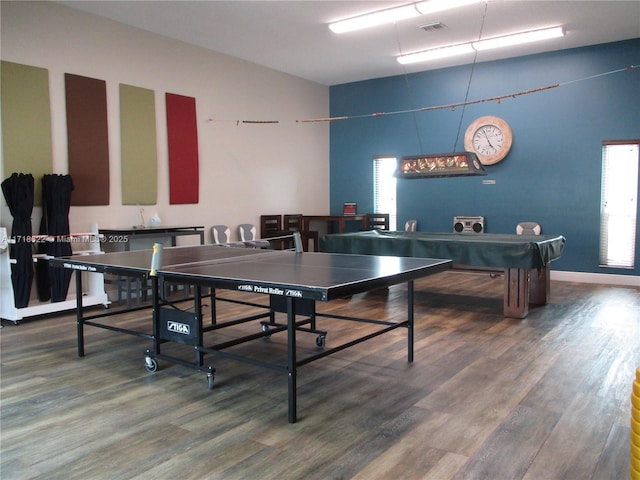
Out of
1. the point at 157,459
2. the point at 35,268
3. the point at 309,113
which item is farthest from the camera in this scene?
the point at 309,113

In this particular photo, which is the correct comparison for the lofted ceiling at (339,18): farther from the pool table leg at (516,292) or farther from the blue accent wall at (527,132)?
the pool table leg at (516,292)

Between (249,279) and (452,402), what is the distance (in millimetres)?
1437

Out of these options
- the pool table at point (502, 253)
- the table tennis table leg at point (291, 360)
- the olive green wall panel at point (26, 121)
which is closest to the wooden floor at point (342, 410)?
the table tennis table leg at point (291, 360)

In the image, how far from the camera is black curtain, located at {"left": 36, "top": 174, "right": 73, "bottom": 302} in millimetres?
5664

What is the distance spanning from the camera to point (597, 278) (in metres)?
7.92

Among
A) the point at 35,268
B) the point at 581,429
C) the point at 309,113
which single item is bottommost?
the point at 581,429

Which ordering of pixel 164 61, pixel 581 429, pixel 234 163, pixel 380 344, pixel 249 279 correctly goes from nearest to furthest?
pixel 581 429, pixel 249 279, pixel 380 344, pixel 164 61, pixel 234 163

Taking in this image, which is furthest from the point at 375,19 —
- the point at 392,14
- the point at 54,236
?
the point at 54,236

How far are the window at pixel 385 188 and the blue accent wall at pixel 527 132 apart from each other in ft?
0.37

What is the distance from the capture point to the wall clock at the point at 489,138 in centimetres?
849

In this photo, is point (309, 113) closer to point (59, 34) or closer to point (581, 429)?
point (59, 34)

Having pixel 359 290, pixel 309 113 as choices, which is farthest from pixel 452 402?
pixel 309 113

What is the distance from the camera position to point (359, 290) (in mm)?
2889

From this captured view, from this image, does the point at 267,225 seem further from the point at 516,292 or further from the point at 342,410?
the point at 342,410
